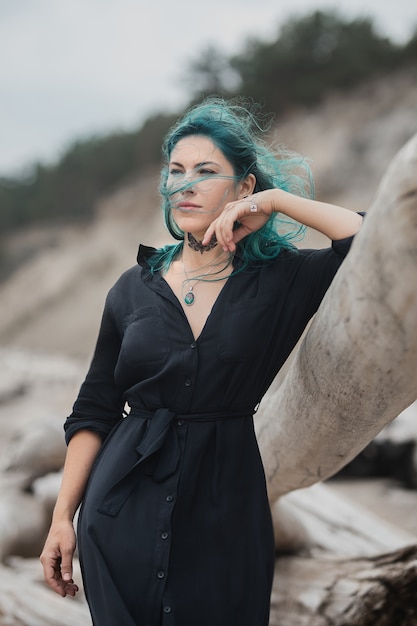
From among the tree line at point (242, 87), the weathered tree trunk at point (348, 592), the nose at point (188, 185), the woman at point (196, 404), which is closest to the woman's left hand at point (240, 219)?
the woman at point (196, 404)

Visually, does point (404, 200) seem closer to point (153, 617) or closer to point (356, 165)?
point (153, 617)

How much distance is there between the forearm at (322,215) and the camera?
1776 mm

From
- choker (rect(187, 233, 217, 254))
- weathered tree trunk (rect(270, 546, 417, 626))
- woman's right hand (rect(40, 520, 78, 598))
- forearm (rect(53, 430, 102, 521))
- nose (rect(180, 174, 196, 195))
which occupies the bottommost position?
weathered tree trunk (rect(270, 546, 417, 626))

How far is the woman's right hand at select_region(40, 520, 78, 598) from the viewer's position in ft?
6.11

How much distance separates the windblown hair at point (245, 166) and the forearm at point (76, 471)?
52 cm

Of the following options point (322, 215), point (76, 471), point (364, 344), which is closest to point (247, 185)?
point (322, 215)

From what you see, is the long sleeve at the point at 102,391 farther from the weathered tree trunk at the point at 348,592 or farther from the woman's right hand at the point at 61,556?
the weathered tree trunk at the point at 348,592

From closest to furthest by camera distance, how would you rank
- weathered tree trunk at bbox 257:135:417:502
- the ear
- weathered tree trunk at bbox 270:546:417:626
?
weathered tree trunk at bbox 257:135:417:502 < the ear < weathered tree trunk at bbox 270:546:417:626

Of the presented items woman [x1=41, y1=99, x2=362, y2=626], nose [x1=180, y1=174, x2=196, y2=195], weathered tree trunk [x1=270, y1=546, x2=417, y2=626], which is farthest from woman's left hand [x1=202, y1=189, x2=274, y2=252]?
weathered tree trunk [x1=270, y1=546, x2=417, y2=626]

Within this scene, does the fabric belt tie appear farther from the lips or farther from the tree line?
the tree line

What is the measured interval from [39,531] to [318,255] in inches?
97.6

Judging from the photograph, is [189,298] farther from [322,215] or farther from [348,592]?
[348,592]

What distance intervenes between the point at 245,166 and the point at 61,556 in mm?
1168

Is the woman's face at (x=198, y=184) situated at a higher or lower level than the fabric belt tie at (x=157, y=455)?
higher
